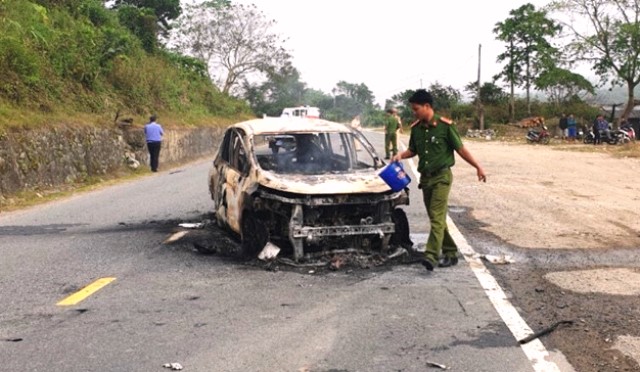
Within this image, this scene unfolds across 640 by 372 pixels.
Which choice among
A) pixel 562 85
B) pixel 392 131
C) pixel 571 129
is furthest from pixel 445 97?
pixel 392 131

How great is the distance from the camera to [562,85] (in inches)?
2140

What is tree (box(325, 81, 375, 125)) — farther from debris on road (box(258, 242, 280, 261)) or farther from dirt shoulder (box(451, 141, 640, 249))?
debris on road (box(258, 242, 280, 261))

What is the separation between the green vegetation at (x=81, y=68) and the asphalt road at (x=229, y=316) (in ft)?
34.0

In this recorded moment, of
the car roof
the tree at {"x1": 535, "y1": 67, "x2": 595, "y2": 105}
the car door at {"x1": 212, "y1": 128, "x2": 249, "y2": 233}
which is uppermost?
the tree at {"x1": 535, "y1": 67, "x2": 595, "y2": 105}

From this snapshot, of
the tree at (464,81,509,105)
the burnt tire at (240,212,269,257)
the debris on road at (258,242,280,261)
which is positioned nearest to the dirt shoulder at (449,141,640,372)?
the debris on road at (258,242,280,261)

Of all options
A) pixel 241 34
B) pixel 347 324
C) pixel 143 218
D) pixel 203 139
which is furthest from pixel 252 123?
pixel 241 34

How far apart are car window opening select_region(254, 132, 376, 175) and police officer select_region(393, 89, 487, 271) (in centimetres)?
125

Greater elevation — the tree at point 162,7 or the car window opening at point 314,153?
the tree at point 162,7

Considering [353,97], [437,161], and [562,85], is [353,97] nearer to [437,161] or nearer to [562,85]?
[562,85]

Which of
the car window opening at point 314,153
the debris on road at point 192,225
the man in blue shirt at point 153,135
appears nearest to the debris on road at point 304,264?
the car window opening at point 314,153

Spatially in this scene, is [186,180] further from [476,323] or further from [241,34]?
[241,34]

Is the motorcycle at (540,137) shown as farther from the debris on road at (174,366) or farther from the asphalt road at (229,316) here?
the debris on road at (174,366)

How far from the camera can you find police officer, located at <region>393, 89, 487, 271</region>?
7.07 metres

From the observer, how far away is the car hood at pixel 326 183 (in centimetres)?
707
